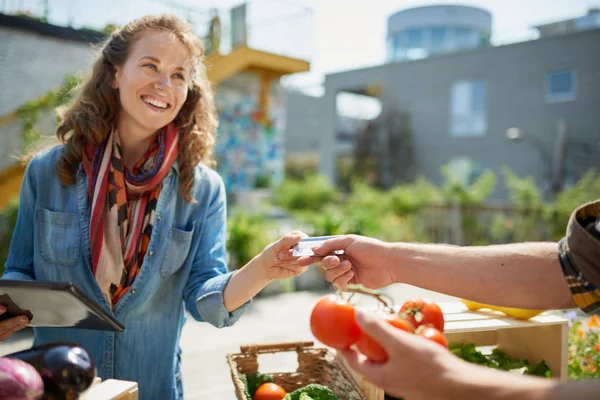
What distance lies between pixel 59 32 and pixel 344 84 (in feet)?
56.0

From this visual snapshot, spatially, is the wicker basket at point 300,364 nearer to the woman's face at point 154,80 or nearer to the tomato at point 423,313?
the tomato at point 423,313

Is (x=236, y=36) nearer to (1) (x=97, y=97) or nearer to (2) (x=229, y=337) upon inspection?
(2) (x=229, y=337)

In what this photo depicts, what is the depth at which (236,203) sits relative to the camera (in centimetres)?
1232

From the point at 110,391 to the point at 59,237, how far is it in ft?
2.81

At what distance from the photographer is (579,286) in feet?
4.20

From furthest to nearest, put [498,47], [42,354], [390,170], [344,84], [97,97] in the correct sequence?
[344,84] → [390,170] → [498,47] → [97,97] → [42,354]

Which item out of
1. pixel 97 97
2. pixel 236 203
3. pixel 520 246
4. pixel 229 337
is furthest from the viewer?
pixel 236 203

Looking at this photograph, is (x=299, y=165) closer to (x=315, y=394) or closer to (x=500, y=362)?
(x=500, y=362)

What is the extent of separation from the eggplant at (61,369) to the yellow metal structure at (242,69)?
737 cm

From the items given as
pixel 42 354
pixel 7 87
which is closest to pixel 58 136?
pixel 42 354

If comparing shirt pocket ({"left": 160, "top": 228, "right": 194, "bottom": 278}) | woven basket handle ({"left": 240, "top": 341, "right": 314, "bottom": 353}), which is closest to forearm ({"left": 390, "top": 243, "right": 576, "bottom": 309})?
woven basket handle ({"left": 240, "top": 341, "right": 314, "bottom": 353})

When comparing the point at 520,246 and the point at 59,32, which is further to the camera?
the point at 59,32

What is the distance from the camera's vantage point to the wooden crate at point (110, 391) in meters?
1.23

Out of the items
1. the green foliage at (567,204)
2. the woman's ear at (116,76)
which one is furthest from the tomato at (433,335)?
the green foliage at (567,204)
